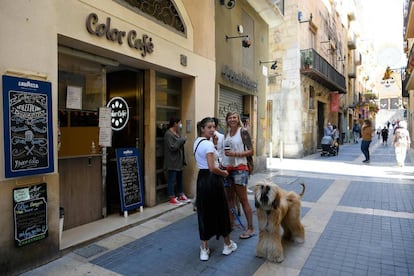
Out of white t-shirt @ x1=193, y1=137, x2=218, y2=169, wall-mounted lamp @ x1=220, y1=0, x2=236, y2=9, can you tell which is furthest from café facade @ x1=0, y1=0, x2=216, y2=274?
white t-shirt @ x1=193, y1=137, x2=218, y2=169

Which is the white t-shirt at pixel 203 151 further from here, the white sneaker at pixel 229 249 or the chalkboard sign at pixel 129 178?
the chalkboard sign at pixel 129 178

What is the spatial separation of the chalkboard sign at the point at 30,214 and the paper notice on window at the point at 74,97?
1.46 metres

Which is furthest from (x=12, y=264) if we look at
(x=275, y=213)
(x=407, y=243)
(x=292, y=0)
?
(x=292, y=0)

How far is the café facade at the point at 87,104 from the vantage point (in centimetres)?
329

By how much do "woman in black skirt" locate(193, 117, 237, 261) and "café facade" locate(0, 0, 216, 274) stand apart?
1.76 metres

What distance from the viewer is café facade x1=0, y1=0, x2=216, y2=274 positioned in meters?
3.29

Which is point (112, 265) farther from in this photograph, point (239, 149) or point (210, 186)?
point (239, 149)

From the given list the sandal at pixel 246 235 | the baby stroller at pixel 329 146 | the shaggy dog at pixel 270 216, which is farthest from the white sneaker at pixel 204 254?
the baby stroller at pixel 329 146

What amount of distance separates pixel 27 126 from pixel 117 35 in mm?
1997

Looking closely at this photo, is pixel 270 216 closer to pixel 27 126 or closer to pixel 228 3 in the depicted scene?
pixel 27 126

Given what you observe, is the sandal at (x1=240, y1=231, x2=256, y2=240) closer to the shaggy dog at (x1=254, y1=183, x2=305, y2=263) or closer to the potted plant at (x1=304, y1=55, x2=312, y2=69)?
the shaggy dog at (x1=254, y1=183, x2=305, y2=263)

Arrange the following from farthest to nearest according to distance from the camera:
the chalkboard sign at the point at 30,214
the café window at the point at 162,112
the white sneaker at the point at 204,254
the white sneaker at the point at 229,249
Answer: the café window at the point at 162,112 → the white sneaker at the point at 229,249 → the white sneaker at the point at 204,254 → the chalkboard sign at the point at 30,214

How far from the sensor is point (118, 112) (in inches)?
221

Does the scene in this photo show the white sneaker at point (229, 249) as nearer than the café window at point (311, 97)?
Yes
